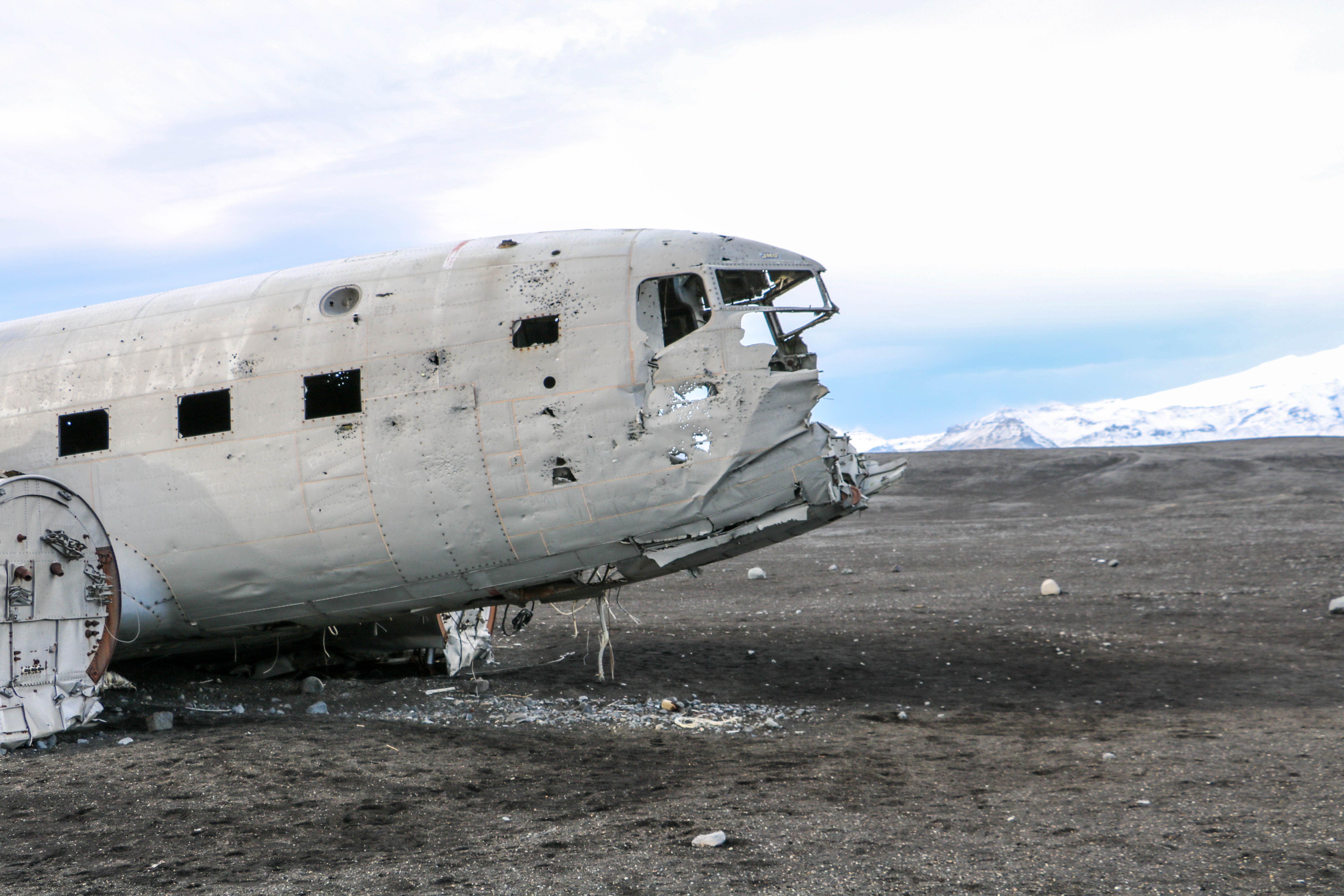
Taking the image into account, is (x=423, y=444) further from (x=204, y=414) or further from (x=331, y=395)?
(x=204, y=414)

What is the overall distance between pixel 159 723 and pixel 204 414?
10.6 ft

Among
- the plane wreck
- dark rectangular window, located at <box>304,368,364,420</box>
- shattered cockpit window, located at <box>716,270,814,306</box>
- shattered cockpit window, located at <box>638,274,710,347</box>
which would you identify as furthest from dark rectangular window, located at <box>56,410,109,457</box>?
shattered cockpit window, located at <box>716,270,814,306</box>

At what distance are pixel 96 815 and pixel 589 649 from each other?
8.76m

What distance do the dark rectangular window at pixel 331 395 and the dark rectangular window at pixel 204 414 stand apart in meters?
0.93

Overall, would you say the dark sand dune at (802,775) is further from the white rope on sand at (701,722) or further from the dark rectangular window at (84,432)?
the dark rectangular window at (84,432)

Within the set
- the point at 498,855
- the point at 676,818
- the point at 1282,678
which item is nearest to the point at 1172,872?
the point at 676,818

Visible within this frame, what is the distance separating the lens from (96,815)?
746cm

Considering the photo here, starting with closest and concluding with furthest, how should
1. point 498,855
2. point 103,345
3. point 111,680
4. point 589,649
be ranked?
1. point 498,855
2. point 103,345
3. point 111,680
4. point 589,649

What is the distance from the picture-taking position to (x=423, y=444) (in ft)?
31.3

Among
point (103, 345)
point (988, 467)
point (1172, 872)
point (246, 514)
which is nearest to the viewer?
point (1172, 872)

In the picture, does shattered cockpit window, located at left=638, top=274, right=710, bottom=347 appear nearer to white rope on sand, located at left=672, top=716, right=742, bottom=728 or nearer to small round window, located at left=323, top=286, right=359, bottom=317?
small round window, located at left=323, top=286, right=359, bottom=317

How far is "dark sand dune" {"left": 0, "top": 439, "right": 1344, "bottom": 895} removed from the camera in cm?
619

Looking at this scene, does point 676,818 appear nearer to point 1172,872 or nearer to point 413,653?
point 1172,872

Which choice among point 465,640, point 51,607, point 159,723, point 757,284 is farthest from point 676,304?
point 159,723
